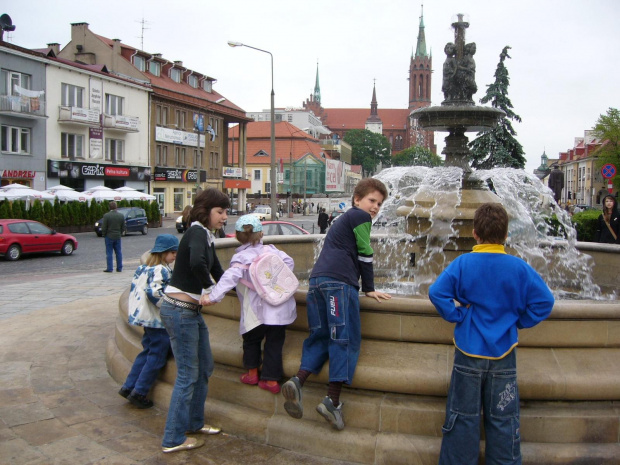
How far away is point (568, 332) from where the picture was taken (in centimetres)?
429

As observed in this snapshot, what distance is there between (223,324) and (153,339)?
0.61m

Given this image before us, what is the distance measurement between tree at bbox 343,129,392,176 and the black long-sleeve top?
13483cm

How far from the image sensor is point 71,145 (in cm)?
4288

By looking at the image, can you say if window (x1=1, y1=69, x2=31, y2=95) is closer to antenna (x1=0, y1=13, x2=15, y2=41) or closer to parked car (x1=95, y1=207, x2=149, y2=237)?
antenna (x1=0, y1=13, x2=15, y2=41)

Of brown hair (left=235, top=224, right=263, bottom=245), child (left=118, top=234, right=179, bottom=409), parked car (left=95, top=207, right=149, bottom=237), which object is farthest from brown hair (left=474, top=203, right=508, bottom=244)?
parked car (left=95, top=207, right=149, bottom=237)

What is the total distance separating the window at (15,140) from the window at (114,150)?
7.95 metres

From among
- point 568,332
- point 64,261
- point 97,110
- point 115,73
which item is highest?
point 115,73

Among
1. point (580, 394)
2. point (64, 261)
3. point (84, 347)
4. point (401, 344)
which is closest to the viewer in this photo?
point (580, 394)

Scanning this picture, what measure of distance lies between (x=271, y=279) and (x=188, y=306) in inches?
24.2

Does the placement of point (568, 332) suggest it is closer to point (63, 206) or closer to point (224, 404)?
point (224, 404)

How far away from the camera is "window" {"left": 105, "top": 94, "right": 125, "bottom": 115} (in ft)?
151

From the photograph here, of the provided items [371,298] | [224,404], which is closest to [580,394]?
[371,298]

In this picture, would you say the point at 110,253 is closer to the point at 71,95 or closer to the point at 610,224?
the point at 610,224

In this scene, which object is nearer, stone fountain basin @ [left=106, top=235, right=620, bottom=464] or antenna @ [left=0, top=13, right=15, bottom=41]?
stone fountain basin @ [left=106, top=235, right=620, bottom=464]
